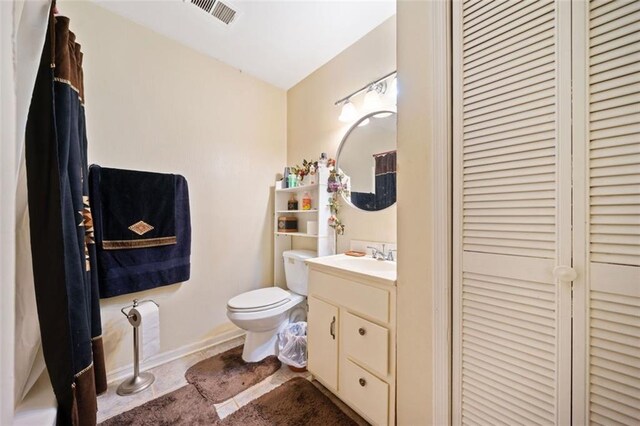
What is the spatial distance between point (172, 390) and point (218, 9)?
2420 mm

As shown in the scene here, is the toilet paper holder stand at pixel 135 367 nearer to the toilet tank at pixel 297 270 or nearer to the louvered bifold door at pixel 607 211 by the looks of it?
the toilet tank at pixel 297 270

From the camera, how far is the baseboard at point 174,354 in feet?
5.06

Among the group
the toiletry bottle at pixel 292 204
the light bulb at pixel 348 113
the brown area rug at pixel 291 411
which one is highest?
the light bulb at pixel 348 113

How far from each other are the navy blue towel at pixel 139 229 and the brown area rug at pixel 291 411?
99cm

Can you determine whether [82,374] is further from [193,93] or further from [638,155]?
[193,93]

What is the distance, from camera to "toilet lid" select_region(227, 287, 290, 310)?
63.8 inches

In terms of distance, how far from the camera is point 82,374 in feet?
2.54

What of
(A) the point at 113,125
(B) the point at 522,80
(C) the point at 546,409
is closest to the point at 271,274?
(A) the point at 113,125

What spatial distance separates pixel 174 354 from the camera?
1769mm

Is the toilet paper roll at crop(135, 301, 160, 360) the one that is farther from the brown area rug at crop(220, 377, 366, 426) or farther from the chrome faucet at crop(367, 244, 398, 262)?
the chrome faucet at crop(367, 244, 398, 262)

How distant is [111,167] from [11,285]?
4.43 feet

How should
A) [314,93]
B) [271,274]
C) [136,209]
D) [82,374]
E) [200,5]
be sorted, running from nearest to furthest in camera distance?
[82,374], [200,5], [136,209], [314,93], [271,274]

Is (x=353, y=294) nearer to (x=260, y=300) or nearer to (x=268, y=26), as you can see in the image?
(x=260, y=300)

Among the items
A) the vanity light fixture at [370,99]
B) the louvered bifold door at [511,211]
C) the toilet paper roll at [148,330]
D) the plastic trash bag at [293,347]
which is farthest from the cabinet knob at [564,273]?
the toilet paper roll at [148,330]
